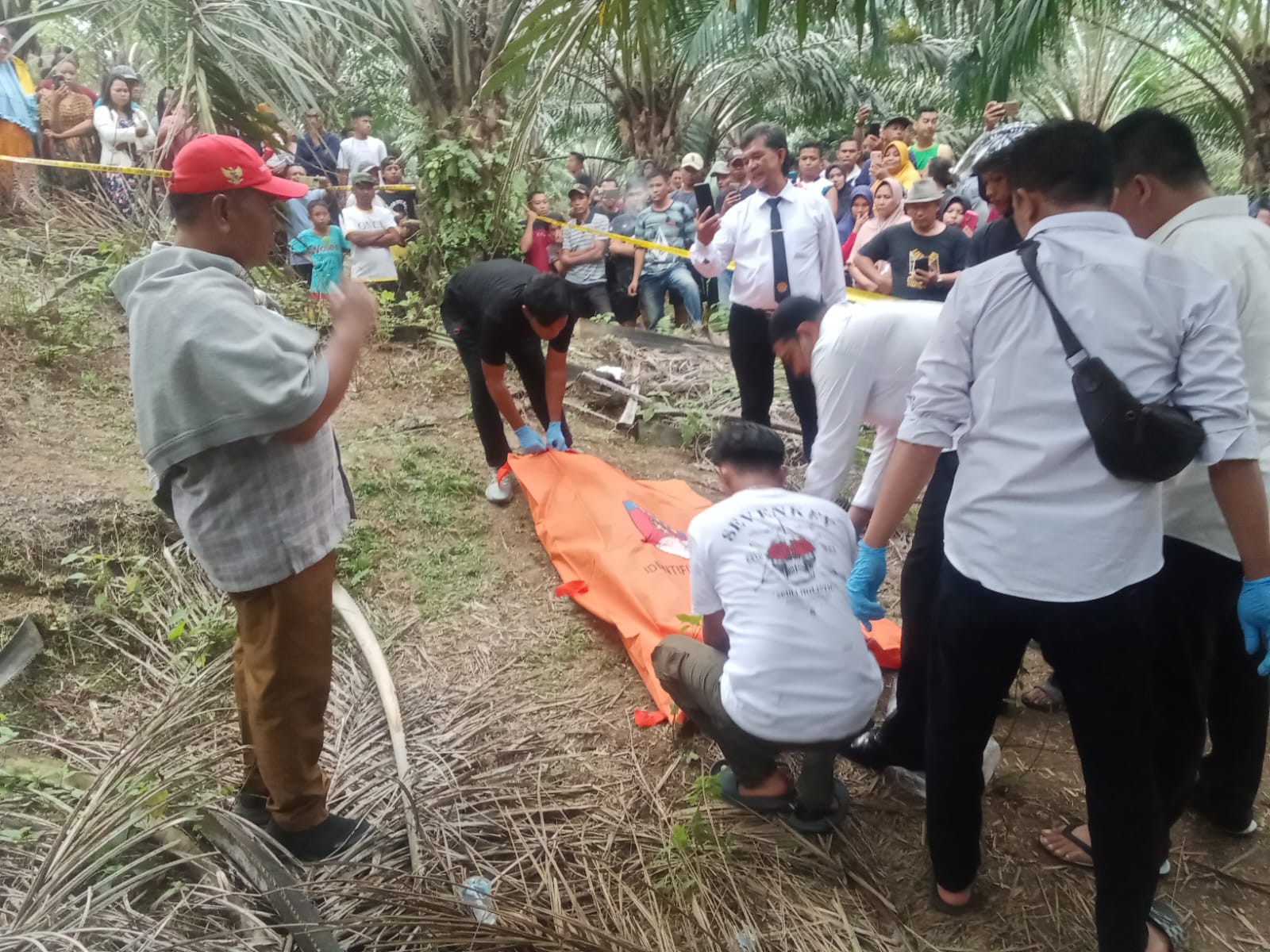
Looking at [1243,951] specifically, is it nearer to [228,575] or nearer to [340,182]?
[228,575]

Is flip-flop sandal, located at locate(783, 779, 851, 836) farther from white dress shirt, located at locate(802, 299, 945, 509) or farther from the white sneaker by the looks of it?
the white sneaker

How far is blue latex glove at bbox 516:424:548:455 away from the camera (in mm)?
4453

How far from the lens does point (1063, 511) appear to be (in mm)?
1630

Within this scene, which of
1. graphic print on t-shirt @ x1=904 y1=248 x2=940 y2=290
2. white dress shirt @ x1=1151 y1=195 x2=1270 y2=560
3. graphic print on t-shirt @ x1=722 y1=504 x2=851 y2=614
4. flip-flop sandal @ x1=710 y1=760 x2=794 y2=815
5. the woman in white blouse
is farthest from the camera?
the woman in white blouse

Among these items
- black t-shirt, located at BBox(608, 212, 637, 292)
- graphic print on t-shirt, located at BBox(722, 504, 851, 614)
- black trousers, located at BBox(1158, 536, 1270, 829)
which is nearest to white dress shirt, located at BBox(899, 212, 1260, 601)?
black trousers, located at BBox(1158, 536, 1270, 829)

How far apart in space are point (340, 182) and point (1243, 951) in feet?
28.6

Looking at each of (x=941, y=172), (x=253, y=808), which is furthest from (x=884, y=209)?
(x=253, y=808)

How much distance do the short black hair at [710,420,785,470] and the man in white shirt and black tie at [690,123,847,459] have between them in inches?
65.5

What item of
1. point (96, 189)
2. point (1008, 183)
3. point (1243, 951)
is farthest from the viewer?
point (96, 189)

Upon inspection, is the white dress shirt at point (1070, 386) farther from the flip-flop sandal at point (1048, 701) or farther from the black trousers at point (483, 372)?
the black trousers at point (483, 372)

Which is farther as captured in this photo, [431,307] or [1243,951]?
[431,307]

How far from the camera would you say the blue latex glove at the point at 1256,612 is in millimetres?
1748

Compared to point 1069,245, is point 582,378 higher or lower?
lower

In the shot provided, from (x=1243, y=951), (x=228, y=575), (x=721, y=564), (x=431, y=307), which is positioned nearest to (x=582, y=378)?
(x=431, y=307)
